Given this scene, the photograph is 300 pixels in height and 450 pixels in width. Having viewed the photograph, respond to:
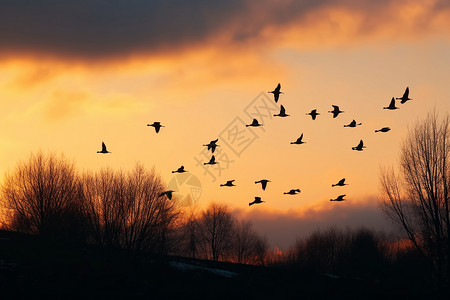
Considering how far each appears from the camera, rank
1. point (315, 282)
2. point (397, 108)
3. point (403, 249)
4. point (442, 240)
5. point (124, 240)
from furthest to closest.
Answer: point (403, 249) → point (124, 240) → point (315, 282) → point (442, 240) → point (397, 108)

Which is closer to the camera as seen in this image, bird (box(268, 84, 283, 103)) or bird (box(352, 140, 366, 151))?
bird (box(268, 84, 283, 103))

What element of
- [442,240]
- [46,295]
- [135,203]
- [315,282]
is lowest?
[46,295]

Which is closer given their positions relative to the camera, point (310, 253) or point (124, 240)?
point (124, 240)

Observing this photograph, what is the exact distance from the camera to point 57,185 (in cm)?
7050

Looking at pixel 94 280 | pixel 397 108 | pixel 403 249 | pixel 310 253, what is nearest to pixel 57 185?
pixel 94 280

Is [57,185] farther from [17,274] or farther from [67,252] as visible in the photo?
[17,274]

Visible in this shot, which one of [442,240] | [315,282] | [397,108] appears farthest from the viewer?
[315,282]

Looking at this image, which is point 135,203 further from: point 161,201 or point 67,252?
point 67,252

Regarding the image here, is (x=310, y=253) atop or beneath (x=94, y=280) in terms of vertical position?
atop

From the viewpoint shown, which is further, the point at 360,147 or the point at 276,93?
the point at 360,147

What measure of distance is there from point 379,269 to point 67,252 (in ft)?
195

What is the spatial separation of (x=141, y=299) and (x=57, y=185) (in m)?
34.7

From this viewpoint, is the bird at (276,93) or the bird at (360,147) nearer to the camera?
the bird at (276,93)

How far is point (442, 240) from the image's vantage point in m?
47.2
